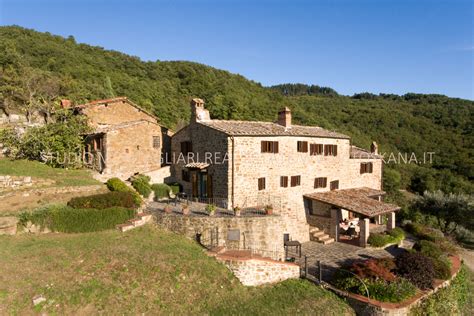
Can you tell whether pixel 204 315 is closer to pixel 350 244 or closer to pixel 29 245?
pixel 29 245

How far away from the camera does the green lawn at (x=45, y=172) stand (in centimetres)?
2184

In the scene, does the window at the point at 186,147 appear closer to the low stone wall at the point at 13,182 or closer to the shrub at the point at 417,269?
the low stone wall at the point at 13,182

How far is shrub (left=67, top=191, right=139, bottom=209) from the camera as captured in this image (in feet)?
58.0

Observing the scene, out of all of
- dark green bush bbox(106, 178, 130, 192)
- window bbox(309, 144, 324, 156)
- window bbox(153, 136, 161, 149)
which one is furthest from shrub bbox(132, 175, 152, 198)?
window bbox(309, 144, 324, 156)

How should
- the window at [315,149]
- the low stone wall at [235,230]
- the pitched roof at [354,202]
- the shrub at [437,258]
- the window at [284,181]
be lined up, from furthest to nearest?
the window at [315,149]
the window at [284,181]
the pitched roof at [354,202]
the low stone wall at [235,230]
the shrub at [437,258]

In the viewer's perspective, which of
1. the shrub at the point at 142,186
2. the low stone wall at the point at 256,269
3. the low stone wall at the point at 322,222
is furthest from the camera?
the shrub at the point at 142,186

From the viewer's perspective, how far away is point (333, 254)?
19.6 m

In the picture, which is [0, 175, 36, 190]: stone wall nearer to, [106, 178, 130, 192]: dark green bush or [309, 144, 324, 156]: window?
[106, 178, 130, 192]: dark green bush

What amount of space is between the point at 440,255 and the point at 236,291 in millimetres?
13852

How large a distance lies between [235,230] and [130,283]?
623cm

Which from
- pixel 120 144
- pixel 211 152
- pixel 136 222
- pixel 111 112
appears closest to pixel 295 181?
pixel 211 152

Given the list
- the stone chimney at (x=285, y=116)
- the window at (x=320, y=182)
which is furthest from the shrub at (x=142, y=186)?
the window at (x=320, y=182)

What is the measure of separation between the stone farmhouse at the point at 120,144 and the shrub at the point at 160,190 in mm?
1729

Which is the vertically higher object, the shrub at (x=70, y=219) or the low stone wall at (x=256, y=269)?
the shrub at (x=70, y=219)
